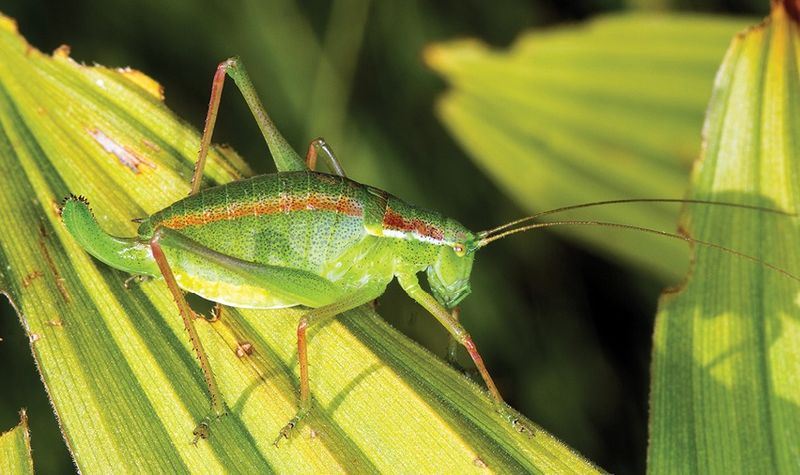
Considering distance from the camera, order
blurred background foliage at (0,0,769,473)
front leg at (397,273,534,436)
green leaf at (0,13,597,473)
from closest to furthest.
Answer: green leaf at (0,13,597,473) < front leg at (397,273,534,436) < blurred background foliage at (0,0,769,473)

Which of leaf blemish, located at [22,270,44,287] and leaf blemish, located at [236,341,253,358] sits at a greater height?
leaf blemish, located at [22,270,44,287]

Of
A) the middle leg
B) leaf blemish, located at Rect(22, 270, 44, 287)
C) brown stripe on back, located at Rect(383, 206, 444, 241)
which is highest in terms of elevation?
leaf blemish, located at Rect(22, 270, 44, 287)

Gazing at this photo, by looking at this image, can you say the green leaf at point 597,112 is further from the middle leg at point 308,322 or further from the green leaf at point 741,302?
the middle leg at point 308,322

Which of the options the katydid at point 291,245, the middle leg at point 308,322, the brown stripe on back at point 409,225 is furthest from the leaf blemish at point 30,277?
the brown stripe on back at point 409,225

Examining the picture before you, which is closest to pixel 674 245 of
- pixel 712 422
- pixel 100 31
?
pixel 712 422

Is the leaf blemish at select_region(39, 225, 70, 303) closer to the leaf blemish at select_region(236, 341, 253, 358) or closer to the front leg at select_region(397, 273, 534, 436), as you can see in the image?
the leaf blemish at select_region(236, 341, 253, 358)

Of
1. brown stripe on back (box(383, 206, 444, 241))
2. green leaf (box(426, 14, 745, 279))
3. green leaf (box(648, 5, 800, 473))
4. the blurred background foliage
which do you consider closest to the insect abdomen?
brown stripe on back (box(383, 206, 444, 241))

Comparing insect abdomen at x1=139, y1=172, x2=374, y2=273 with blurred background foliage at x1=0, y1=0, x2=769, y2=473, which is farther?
blurred background foliage at x1=0, y1=0, x2=769, y2=473
